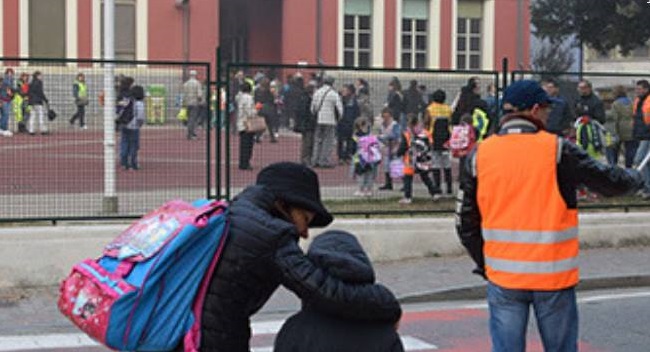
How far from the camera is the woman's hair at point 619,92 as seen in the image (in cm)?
1547

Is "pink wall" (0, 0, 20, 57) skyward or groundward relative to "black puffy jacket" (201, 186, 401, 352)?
skyward

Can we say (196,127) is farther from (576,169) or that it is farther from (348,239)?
(348,239)

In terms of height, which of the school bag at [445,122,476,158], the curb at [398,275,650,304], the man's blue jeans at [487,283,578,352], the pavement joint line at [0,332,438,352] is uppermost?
the school bag at [445,122,476,158]

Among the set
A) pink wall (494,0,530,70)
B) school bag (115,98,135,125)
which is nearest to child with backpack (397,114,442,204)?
school bag (115,98,135,125)

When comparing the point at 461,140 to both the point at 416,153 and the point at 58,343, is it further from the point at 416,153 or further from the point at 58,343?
the point at 58,343

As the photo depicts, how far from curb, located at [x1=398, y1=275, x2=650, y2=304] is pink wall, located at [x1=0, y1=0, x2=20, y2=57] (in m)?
29.4

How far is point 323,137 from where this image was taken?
40.8 feet

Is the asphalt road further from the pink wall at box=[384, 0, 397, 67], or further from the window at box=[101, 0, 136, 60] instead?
the pink wall at box=[384, 0, 397, 67]

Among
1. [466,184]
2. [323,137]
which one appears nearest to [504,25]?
[323,137]

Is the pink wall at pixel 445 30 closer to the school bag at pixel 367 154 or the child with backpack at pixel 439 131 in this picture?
the child with backpack at pixel 439 131

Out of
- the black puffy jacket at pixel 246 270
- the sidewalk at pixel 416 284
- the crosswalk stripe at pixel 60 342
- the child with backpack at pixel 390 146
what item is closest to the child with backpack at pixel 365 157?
the child with backpack at pixel 390 146

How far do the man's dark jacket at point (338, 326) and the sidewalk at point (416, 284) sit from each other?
6275mm

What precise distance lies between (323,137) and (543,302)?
7.51 m

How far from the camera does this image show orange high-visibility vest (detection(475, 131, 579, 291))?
16.6ft
